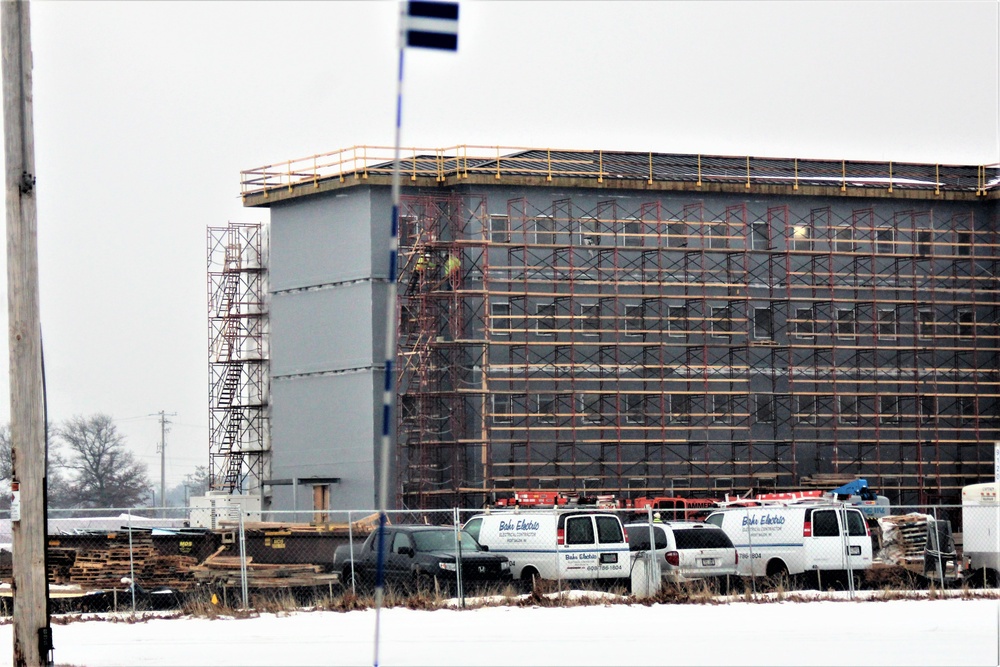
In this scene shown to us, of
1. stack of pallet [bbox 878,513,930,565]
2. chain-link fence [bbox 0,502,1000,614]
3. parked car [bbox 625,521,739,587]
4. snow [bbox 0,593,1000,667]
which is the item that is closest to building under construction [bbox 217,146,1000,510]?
stack of pallet [bbox 878,513,930,565]

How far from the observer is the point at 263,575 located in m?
28.3

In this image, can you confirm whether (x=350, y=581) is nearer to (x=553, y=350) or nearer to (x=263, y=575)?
(x=263, y=575)

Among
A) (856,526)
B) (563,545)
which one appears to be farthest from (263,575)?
(856,526)

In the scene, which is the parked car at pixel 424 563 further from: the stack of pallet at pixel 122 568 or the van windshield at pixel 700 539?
the stack of pallet at pixel 122 568

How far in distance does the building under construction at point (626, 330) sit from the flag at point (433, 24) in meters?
41.4

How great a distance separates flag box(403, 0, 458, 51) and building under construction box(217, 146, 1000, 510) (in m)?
41.4

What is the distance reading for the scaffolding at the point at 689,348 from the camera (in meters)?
56.5

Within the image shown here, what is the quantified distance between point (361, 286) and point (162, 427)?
213 feet

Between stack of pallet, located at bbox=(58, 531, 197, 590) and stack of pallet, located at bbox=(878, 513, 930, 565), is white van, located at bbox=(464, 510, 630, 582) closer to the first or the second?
stack of pallet, located at bbox=(58, 531, 197, 590)

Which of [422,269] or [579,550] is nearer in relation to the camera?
[579,550]

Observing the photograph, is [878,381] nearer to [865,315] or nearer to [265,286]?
[865,315]

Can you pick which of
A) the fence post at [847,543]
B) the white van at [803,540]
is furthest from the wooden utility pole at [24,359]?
the white van at [803,540]

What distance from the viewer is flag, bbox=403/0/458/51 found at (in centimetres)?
1348

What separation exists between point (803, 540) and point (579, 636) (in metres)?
13.1
